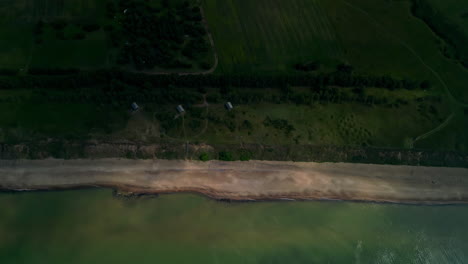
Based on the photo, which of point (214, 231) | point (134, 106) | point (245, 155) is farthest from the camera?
point (134, 106)

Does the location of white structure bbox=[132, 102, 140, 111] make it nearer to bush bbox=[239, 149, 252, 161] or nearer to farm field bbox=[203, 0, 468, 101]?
farm field bbox=[203, 0, 468, 101]

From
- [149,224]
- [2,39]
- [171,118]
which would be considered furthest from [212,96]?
[2,39]

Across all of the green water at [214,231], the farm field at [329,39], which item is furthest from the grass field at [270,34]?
the green water at [214,231]

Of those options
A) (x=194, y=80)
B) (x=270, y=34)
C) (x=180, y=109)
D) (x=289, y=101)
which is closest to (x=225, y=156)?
Result: (x=180, y=109)

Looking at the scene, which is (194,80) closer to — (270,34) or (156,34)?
(156,34)

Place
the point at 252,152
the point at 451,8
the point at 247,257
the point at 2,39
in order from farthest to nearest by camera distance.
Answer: the point at 451,8, the point at 2,39, the point at 252,152, the point at 247,257

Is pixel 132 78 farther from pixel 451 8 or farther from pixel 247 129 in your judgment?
pixel 451 8
